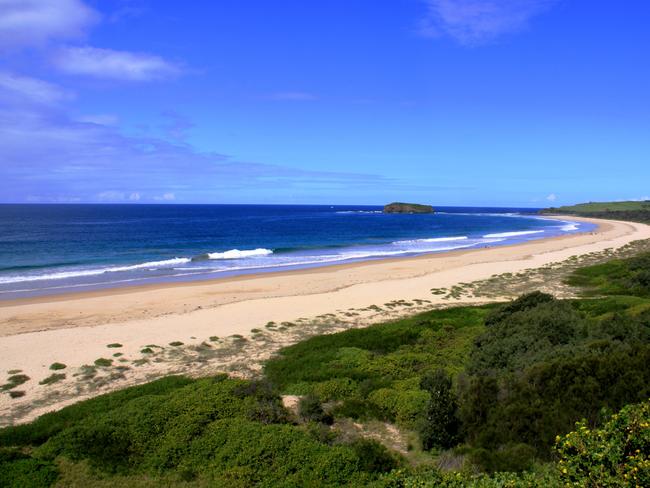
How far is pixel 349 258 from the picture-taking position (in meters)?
48.5

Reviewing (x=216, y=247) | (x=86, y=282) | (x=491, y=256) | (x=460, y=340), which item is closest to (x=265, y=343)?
(x=460, y=340)

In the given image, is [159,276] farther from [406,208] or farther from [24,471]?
[406,208]

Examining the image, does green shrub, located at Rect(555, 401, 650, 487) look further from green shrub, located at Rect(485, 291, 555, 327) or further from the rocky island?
the rocky island

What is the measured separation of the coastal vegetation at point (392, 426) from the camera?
6.17 metres

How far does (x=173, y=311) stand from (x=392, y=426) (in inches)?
664

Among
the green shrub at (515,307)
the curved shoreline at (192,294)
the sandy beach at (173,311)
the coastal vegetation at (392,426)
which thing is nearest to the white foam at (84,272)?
the curved shoreline at (192,294)

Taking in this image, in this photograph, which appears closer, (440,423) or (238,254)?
(440,423)

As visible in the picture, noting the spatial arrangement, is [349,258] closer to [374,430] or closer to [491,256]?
[491,256]

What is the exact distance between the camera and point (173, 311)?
24.1 meters

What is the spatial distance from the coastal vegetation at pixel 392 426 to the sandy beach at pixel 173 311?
357 centimetres

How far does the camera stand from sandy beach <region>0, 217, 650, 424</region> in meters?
15.6

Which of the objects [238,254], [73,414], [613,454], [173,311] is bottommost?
[173,311]

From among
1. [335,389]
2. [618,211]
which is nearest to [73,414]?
Result: [335,389]

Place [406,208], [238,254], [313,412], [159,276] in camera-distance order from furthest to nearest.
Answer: [406,208] → [238,254] → [159,276] → [313,412]
